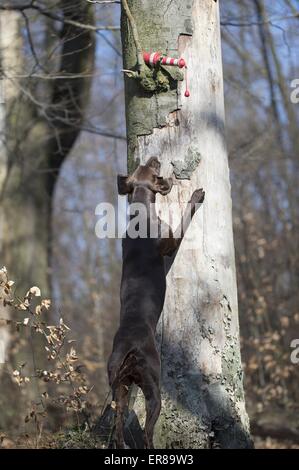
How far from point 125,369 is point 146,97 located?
2.11m

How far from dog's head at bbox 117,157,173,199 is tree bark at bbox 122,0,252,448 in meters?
0.09

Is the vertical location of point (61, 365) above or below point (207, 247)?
below

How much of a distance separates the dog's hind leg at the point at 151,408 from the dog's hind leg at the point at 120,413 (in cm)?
17

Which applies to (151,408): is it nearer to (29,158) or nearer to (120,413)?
(120,413)

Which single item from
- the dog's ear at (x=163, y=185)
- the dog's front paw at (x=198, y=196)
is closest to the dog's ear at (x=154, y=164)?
the dog's ear at (x=163, y=185)

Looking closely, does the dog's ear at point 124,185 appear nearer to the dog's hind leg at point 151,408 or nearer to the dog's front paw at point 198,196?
the dog's front paw at point 198,196

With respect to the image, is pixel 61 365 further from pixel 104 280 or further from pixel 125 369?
pixel 104 280

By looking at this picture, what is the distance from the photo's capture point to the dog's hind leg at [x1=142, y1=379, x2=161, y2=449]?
4.80 m

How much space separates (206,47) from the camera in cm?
579

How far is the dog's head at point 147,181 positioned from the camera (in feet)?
17.9

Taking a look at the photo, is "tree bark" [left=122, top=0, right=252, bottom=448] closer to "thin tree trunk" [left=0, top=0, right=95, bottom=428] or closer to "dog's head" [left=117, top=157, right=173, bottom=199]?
"dog's head" [left=117, top=157, right=173, bottom=199]

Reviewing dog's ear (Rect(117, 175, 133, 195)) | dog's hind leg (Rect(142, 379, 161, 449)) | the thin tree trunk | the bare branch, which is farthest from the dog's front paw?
the thin tree trunk

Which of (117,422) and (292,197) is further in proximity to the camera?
(292,197)

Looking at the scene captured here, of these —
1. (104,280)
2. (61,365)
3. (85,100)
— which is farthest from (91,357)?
(61,365)
